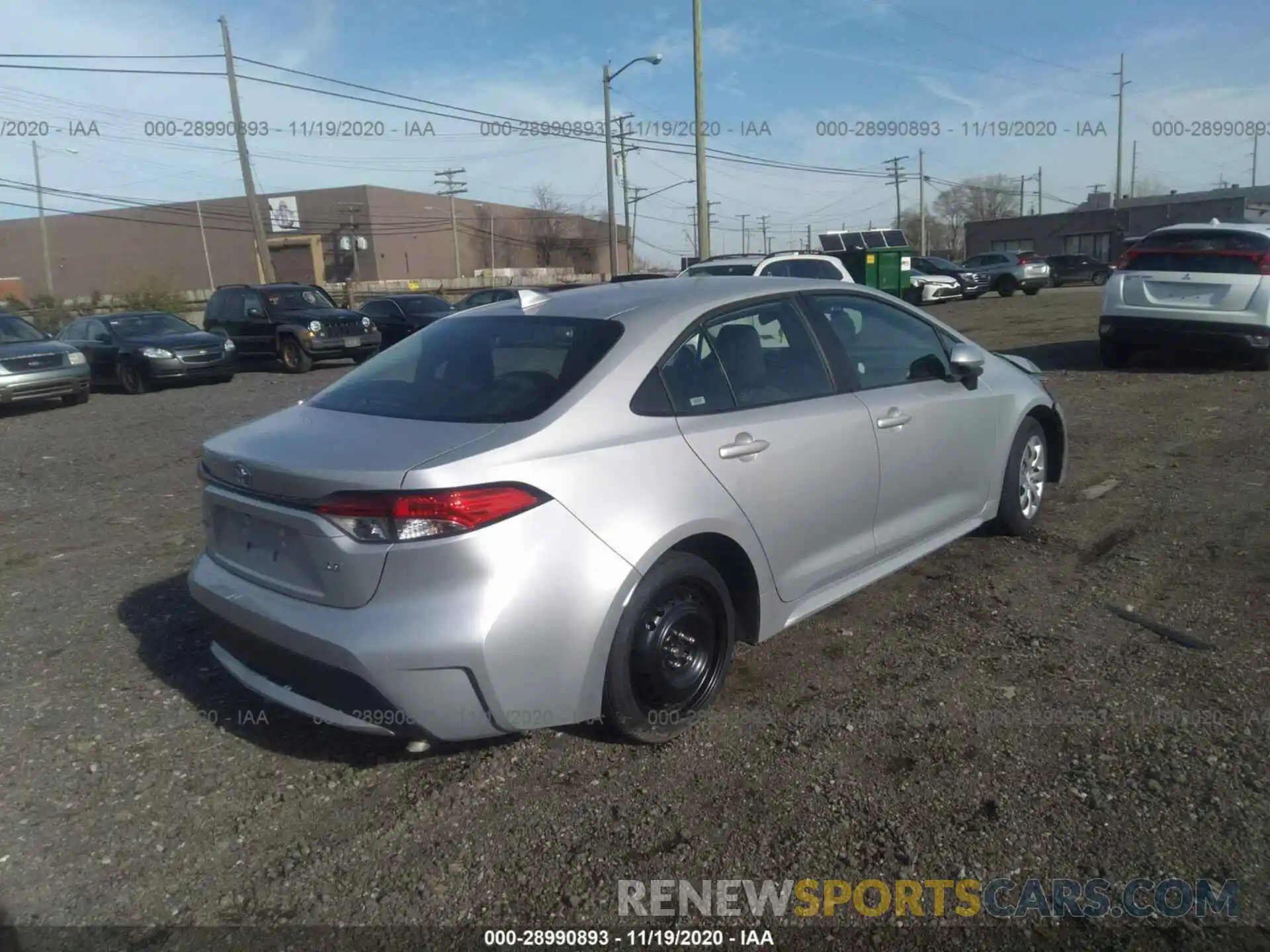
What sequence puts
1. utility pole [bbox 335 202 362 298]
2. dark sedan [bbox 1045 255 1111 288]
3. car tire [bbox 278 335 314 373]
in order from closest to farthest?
car tire [bbox 278 335 314 373] < dark sedan [bbox 1045 255 1111 288] < utility pole [bbox 335 202 362 298]

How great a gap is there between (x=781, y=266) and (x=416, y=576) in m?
12.3

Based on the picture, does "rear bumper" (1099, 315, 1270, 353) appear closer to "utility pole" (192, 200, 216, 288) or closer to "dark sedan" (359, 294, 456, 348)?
"dark sedan" (359, 294, 456, 348)

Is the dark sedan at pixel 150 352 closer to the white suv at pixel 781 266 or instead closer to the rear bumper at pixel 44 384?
the rear bumper at pixel 44 384

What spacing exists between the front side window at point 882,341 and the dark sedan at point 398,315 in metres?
17.9

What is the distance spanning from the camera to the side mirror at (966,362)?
4668 millimetres

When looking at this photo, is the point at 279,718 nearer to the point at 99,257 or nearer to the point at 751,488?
the point at 751,488

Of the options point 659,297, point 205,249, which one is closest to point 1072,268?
point 659,297

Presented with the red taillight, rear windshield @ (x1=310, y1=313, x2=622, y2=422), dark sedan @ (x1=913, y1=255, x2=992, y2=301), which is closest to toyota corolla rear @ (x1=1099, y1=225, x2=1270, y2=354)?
rear windshield @ (x1=310, y1=313, x2=622, y2=422)

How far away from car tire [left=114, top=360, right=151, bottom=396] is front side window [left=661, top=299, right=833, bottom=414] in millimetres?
14510

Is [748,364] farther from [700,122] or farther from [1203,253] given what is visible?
[700,122]

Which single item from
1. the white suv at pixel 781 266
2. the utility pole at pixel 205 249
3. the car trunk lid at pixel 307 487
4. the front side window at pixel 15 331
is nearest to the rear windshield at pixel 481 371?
the car trunk lid at pixel 307 487

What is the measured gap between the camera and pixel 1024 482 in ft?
17.8

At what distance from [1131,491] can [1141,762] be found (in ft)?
12.2

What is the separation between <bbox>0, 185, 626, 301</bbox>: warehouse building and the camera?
65812 mm
